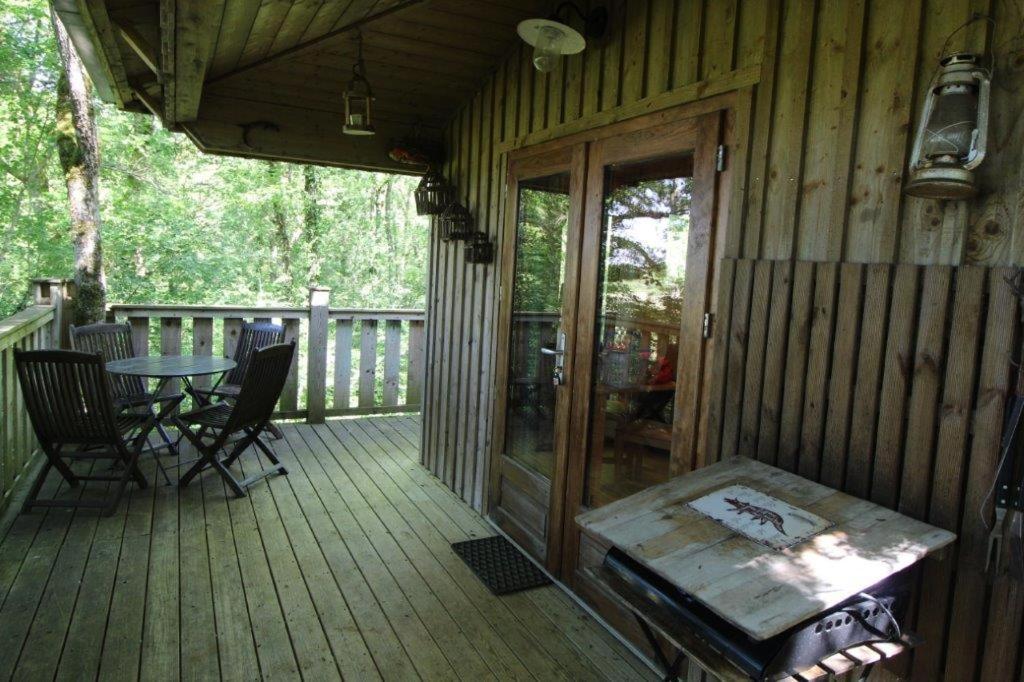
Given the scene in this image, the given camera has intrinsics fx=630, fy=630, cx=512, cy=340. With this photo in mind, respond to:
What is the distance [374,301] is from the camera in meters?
12.7

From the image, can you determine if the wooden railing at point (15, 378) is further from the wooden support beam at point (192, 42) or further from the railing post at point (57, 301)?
the wooden support beam at point (192, 42)

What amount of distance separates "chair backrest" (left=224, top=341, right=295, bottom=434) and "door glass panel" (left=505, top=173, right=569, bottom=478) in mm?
1409

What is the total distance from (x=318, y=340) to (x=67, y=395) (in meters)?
2.17

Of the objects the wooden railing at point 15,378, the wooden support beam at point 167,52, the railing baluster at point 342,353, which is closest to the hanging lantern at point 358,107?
the wooden support beam at point 167,52

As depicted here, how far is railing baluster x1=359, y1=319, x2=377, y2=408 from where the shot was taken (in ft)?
17.8

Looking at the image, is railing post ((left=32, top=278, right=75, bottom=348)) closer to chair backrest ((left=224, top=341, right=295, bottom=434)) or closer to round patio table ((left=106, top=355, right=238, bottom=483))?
round patio table ((left=106, top=355, right=238, bottom=483))

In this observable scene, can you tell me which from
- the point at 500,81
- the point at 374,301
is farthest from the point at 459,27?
the point at 374,301

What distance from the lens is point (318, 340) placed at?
527cm

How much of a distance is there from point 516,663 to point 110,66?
3122 millimetres

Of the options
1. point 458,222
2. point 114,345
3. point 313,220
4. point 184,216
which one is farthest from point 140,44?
Result: point 313,220

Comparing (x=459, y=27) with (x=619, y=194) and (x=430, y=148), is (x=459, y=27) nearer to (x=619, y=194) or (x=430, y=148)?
(x=430, y=148)

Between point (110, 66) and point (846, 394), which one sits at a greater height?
point (110, 66)

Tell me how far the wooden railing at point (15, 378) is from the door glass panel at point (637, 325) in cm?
295

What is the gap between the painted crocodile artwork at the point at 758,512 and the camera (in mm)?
1462
